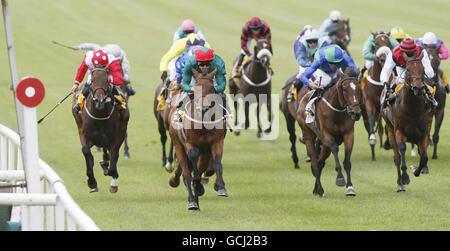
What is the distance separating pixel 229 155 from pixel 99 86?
227 inches

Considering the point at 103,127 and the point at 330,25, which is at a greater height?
the point at 330,25

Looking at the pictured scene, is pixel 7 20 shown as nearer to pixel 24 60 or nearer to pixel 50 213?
pixel 50 213

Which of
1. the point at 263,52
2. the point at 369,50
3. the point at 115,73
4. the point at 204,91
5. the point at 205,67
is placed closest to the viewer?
the point at 204,91

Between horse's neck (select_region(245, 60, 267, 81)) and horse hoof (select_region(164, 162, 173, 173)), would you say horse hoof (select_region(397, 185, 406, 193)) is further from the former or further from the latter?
horse's neck (select_region(245, 60, 267, 81))

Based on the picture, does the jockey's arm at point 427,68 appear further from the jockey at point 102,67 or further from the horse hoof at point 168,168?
the horse hoof at point 168,168

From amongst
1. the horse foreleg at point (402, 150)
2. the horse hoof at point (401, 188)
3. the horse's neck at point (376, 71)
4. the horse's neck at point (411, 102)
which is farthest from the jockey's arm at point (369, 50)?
the horse hoof at point (401, 188)

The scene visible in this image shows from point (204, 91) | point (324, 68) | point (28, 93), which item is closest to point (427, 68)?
point (324, 68)

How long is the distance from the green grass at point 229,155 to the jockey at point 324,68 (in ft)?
4.76

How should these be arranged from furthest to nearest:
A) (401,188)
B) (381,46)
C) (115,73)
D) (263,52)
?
(263,52) < (381,46) < (401,188) < (115,73)

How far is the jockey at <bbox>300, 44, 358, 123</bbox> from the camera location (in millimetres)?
12969

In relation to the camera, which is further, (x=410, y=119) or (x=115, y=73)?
(x=115, y=73)

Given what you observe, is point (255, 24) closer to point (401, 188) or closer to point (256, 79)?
point (256, 79)

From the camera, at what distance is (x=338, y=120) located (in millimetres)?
12719
